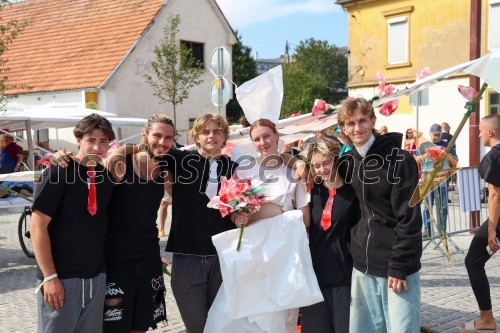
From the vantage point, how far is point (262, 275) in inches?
151

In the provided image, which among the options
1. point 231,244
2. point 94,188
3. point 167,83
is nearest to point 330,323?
point 231,244

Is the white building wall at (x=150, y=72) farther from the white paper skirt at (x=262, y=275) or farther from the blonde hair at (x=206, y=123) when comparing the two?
the white paper skirt at (x=262, y=275)

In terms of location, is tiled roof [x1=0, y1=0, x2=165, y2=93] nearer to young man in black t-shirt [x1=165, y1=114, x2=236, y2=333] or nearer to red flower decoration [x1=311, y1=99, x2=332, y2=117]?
red flower decoration [x1=311, y1=99, x2=332, y2=117]

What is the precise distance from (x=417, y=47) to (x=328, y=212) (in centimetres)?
2175

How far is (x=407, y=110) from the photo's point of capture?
922 inches

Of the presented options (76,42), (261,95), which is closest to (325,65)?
(76,42)

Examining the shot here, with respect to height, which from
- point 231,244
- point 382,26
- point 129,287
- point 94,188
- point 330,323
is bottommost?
point 330,323

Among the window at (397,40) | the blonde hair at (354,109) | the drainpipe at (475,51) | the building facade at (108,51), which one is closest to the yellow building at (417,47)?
the window at (397,40)

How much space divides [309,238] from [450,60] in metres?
20.7

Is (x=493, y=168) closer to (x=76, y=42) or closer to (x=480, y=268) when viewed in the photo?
(x=480, y=268)

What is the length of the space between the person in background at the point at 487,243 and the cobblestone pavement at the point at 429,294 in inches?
11.8

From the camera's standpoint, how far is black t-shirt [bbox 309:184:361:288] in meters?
3.77

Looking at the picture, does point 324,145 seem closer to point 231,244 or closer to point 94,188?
point 231,244

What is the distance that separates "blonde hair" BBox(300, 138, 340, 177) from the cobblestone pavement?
235 cm
